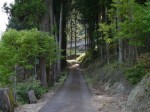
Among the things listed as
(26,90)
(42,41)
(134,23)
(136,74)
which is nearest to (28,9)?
(42,41)

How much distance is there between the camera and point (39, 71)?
93.3 feet

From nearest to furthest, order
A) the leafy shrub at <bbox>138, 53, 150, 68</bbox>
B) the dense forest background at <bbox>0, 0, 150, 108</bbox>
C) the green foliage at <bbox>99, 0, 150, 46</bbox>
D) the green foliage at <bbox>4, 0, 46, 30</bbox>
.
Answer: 1. the green foliage at <bbox>99, 0, 150, 46</bbox>
2. the leafy shrub at <bbox>138, 53, 150, 68</bbox>
3. the dense forest background at <bbox>0, 0, 150, 108</bbox>
4. the green foliage at <bbox>4, 0, 46, 30</bbox>

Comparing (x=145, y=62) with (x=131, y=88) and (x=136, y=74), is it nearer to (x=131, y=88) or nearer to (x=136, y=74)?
(x=136, y=74)

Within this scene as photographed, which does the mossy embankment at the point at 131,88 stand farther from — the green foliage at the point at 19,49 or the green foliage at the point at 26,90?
the green foliage at the point at 19,49

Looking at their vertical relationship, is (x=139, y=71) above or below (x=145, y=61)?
below

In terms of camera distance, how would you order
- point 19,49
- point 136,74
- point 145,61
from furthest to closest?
point 19,49
point 136,74
point 145,61

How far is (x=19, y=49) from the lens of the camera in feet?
80.3

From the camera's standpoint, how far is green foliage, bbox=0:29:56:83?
23.5m

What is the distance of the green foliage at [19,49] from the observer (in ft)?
77.3

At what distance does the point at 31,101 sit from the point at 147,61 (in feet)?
23.5

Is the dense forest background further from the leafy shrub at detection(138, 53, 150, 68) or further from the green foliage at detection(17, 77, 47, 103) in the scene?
the green foliage at detection(17, 77, 47, 103)

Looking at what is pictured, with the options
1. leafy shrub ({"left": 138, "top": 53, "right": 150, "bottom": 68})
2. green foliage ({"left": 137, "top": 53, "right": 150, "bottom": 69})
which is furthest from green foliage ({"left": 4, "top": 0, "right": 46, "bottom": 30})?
green foliage ({"left": 137, "top": 53, "right": 150, "bottom": 69})

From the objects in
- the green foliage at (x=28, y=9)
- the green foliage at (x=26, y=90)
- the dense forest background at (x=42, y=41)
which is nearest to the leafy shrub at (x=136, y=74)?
the dense forest background at (x=42, y=41)

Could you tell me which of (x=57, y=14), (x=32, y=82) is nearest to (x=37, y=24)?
(x=32, y=82)
